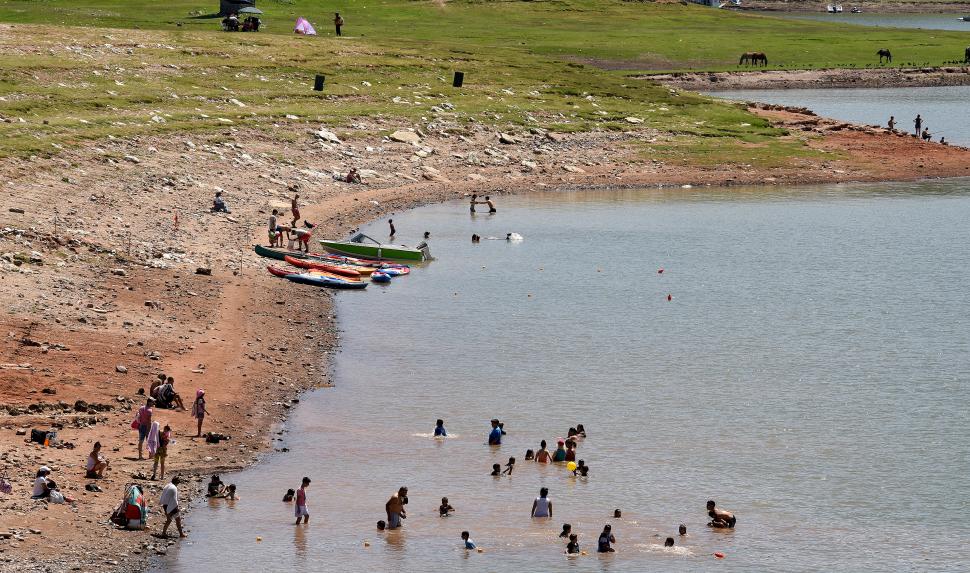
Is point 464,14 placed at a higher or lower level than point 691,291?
higher

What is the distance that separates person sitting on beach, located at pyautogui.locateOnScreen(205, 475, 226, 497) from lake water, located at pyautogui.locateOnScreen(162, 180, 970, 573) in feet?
1.12

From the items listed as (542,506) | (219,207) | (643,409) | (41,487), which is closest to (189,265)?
(219,207)

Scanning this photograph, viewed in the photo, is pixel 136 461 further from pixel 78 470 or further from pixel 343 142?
pixel 343 142

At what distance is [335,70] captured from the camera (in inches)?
4286

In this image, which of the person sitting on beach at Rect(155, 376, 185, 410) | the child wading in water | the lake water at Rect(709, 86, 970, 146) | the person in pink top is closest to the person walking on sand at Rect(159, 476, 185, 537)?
the person in pink top

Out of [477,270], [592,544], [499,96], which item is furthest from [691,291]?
[499,96]

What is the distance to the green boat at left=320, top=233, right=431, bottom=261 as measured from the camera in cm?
6788

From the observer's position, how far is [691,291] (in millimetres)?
64562

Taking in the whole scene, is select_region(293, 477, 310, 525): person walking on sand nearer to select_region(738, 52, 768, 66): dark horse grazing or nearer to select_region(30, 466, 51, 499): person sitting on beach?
select_region(30, 466, 51, 499): person sitting on beach

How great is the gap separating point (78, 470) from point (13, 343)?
9722 mm

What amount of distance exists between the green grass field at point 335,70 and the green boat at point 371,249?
16.7m

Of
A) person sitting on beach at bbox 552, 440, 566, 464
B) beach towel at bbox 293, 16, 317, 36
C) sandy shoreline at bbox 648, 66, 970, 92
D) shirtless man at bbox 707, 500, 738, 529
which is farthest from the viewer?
sandy shoreline at bbox 648, 66, 970, 92

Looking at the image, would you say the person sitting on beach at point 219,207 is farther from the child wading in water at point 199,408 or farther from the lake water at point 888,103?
the lake water at point 888,103

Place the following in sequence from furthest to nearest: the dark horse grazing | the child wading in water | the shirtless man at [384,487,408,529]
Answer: the dark horse grazing, the child wading in water, the shirtless man at [384,487,408,529]
